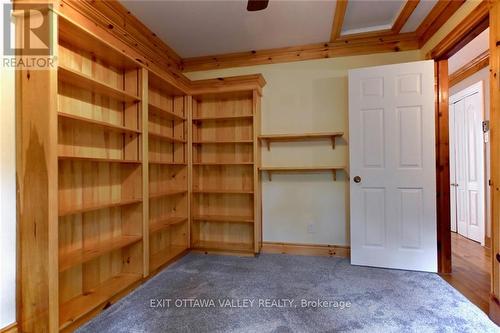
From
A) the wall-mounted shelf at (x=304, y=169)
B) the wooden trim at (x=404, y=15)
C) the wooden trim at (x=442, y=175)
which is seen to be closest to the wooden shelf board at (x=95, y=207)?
the wall-mounted shelf at (x=304, y=169)

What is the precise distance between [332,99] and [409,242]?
1780 mm

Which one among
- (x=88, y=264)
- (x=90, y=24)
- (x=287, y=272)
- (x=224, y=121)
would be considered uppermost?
(x=90, y=24)

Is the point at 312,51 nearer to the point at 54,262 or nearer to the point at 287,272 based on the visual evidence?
the point at 287,272

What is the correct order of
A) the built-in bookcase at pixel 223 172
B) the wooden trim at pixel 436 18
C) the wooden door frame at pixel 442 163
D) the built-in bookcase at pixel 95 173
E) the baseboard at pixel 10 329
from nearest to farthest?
the baseboard at pixel 10 329 → the built-in bookcase at pixel 95 173 → the wooden trim at pixel 436 18 → the wooden door frame at pixel 442 163 → the built-in bookcase at pixel 223 172

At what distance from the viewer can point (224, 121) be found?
129 inches

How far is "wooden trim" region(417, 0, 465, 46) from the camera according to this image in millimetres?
2190

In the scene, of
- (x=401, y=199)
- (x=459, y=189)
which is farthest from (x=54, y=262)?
(x=459, y=189)

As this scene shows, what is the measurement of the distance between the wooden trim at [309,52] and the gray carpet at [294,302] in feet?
8.07

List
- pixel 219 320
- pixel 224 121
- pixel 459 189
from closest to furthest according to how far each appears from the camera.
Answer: pixel 219 320
pixel 224 121
pixel 459 189

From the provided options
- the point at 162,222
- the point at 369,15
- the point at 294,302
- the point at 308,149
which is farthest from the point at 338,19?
the point at 162,222

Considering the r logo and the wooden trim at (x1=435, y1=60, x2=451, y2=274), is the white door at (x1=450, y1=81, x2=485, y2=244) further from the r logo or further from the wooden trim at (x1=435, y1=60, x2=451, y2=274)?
the r logo

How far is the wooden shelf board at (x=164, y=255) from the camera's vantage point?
255 cm

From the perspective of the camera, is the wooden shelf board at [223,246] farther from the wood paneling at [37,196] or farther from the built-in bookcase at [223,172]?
the wood paneling at [37,196]
